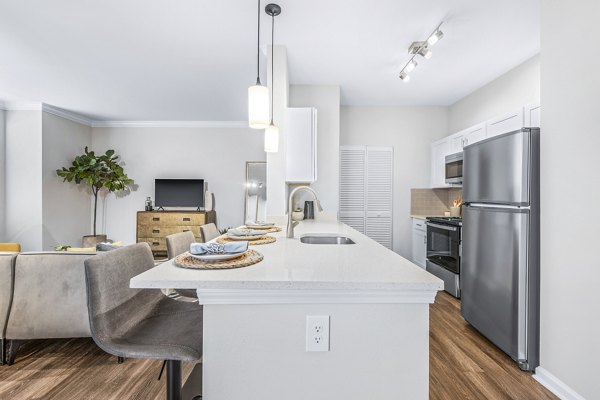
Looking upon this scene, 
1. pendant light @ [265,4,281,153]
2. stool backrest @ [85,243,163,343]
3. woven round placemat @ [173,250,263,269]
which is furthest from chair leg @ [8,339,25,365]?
pendant light @ [265,4,281,153]

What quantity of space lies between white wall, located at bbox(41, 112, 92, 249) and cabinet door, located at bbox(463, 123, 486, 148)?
247 inches

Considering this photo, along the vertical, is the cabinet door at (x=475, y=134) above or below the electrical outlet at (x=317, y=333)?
above

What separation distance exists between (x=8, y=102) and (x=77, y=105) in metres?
0.99

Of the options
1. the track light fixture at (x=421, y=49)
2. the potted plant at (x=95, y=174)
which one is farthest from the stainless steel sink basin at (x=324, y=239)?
the potted plant at (x=95, y=174)

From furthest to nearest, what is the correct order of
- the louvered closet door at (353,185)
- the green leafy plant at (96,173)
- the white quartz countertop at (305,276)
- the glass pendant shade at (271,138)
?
the green leafy plant at (96,173), the louvered closet door at (353,185), the glass pendant shade at (271,138), the white quartz countertop at (305,276)

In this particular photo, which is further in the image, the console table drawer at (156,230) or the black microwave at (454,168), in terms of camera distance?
the console table drawer at (156,230)

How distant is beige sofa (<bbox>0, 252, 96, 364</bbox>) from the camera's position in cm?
213

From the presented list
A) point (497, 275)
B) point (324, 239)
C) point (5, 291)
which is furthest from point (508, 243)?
point (5, 291)

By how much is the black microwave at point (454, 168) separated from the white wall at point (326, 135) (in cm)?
150

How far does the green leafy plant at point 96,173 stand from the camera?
17.4ft

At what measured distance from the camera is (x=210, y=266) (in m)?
1.09

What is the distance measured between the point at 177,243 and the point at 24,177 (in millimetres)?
4659

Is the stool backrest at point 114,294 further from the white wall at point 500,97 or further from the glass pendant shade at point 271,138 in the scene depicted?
the white wall at point 500,97

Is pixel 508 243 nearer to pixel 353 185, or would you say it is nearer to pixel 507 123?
pixel 507 123
